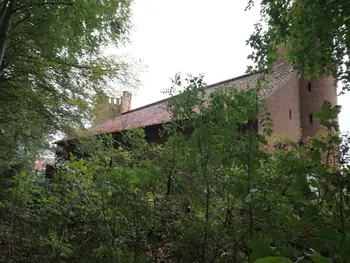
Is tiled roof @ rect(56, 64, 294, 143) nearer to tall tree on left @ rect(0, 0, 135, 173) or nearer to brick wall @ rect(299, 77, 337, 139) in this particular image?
tall tree on left @ rect(0, 0, 135, 173)

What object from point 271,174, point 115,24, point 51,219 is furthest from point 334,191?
point 115,24

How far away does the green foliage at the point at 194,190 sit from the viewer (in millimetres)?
1517

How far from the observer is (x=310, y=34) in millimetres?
2213

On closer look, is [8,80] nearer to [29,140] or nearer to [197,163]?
[29,140]

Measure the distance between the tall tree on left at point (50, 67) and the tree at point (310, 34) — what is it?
3.02m

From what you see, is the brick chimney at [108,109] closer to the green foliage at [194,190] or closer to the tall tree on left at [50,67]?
the tall tree on left at [50,67]


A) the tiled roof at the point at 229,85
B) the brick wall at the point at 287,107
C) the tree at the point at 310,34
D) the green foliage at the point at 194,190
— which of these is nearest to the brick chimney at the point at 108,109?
the tiled roof at the point at 229,85

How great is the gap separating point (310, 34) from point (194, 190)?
1.51m

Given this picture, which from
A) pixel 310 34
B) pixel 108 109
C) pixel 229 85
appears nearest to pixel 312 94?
pixel 108 109

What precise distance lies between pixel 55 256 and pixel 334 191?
329 centimetres

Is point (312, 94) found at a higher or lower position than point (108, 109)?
higher

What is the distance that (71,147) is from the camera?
7414 mm

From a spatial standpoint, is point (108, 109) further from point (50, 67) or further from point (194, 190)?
point (194, 190)

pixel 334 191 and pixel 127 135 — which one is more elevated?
pixel 127 135
